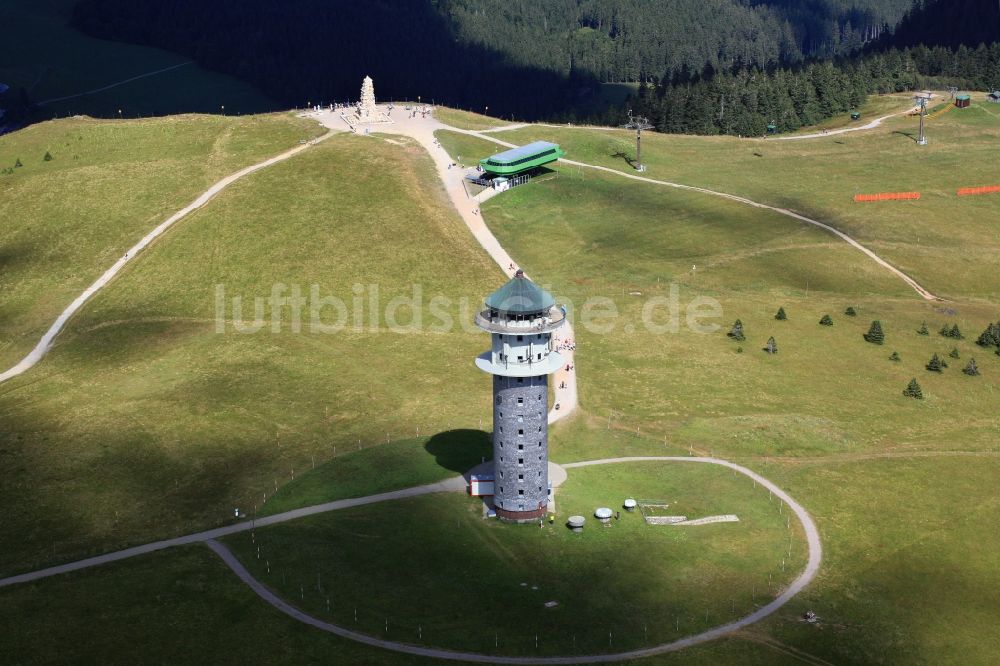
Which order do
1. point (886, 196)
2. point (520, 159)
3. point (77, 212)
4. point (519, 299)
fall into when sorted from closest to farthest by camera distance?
point (519, 299)
point (77, 212)
point (520, 159)
point (886, 196)

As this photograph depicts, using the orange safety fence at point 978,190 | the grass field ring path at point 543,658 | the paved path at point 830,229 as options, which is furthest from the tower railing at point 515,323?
the orange safety fence at point 978,190

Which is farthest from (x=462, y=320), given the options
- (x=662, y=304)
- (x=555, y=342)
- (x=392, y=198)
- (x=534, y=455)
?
(x=534, y=455)

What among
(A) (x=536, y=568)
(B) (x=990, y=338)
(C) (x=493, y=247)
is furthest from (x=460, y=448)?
(B) (x=990, y=338)

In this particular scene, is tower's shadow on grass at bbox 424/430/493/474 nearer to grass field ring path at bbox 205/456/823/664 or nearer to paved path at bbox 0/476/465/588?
paved path at bbox 0/476/465/588

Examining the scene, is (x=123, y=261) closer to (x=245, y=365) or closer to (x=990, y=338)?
(x=245, y=365)

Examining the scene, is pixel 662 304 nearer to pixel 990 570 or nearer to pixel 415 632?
pixel 990 570
